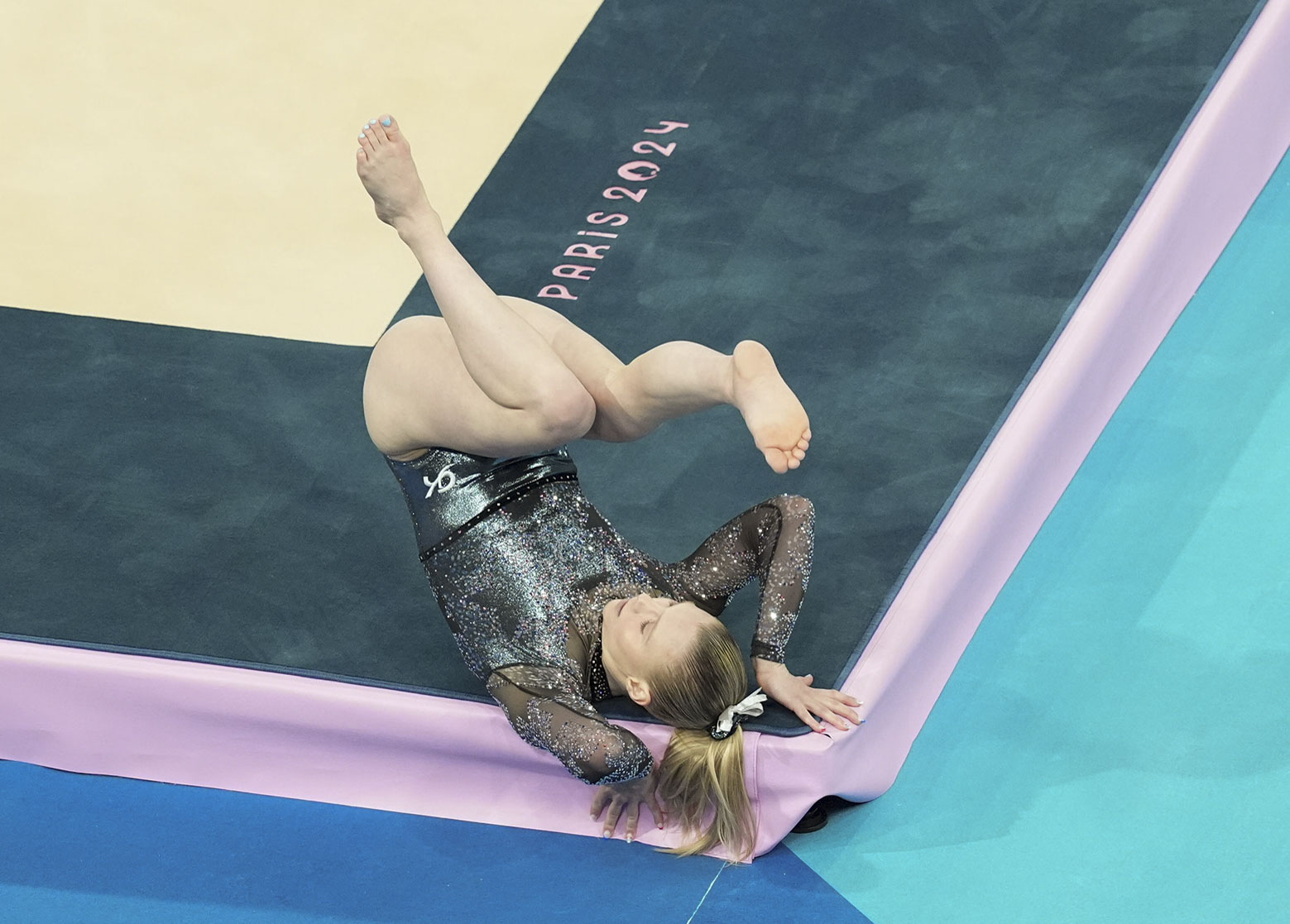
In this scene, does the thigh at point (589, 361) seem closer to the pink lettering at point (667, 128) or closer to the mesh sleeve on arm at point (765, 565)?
the mesh sleeve on arm at point (765, 565)

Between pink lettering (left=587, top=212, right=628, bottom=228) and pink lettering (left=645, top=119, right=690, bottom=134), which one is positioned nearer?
pink lettering (left=587, top=212, right=628, bottom=228)

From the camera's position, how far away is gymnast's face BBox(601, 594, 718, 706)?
2.86 metres

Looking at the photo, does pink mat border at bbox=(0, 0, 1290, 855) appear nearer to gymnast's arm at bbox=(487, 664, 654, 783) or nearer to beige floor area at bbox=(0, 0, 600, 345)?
gymnast's arm at bbox=(487, 664, 654, 783)

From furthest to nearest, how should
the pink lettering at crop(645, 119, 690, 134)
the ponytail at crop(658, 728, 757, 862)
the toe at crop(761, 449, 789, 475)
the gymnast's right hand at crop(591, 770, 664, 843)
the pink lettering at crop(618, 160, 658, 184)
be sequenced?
the pink lettering at crop(645, 119, 690, 134) < the pink lettering at crop(618, 160, 658, 184) < the gymnast's right hand at crop(591, 770, 664, 843) < the ponytail at crop(658, 728, 757, 862) < the toe at crop(761, 449, 789, 475)

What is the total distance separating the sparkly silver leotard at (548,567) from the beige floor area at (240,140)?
104cm

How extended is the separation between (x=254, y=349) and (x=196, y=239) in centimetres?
51

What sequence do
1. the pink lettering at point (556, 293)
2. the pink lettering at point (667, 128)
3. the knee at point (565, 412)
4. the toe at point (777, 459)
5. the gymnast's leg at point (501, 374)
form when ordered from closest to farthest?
the toe at point (777, 459) → the gymnast's leg at point (501, 374) → the knee at point (565, 412) → the pink lettering at point (556, 293) → the pink lettering at point (667, 128)

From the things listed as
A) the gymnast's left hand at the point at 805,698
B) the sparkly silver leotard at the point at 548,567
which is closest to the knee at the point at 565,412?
the sparkly silver leotard at the point at 548,567

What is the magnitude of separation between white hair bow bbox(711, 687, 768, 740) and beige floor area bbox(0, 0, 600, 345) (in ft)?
5.04

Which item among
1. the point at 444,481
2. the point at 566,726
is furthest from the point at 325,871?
the point at 444,481

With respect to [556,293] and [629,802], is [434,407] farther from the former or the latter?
[556,293]

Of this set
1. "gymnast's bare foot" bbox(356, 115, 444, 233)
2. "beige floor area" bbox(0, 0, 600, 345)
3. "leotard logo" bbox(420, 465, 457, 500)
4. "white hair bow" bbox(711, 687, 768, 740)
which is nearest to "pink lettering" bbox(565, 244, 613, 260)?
"beige floor area" bbox(0, 0, 600, 345)

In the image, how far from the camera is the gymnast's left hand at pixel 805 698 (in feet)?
9.67

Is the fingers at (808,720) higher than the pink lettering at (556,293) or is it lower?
higher
